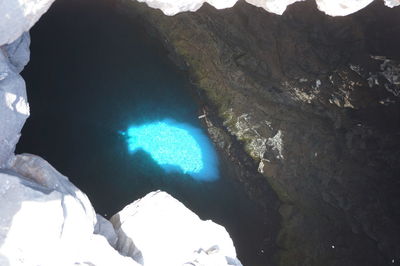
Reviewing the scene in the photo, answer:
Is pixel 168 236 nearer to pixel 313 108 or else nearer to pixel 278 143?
pixel 278 143

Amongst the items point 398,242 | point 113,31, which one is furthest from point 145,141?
point 398,242

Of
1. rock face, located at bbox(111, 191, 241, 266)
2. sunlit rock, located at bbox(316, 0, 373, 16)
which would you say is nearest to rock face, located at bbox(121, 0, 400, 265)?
sunlit rock, located at bbox(316, 0, 373, 16)

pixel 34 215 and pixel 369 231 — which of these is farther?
pixel 369 231

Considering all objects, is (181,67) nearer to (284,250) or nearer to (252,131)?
(252,131)

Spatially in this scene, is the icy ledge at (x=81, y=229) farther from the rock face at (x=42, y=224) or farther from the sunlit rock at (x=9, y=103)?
the sunlit rock at (x=9, y=103)

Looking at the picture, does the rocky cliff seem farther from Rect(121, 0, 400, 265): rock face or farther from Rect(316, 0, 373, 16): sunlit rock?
Rect(316, 0, 373, 16): sunlit rock

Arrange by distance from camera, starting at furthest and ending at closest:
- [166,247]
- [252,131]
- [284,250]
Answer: [252,131] < [284,250] < [166,247]

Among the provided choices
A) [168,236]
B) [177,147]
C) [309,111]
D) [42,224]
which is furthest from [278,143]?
[42,224]
